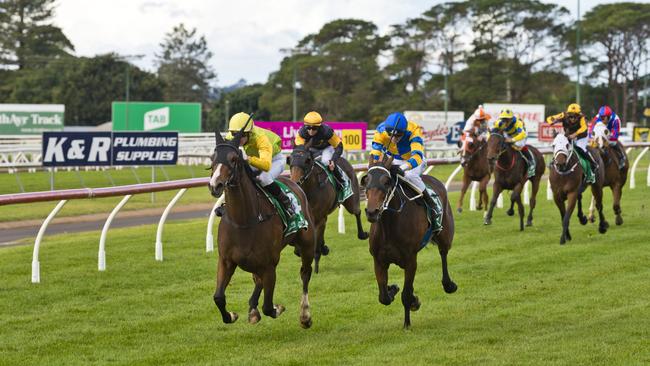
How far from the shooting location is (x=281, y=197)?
324 inches

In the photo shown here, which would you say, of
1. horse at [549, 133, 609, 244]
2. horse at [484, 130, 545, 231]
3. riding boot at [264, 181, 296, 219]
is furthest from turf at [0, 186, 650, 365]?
horse at [484, 130, 545, 231]

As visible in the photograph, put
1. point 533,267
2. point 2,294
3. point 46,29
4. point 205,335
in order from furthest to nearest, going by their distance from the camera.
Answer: point 46,29
point 533,267
point 2,294
point 205,335

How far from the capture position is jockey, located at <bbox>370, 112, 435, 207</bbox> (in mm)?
8578

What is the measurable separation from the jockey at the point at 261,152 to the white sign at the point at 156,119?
4055 cm

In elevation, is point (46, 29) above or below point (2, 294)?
above

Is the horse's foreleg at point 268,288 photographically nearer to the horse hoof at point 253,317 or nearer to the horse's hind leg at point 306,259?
the horse hoof at point 253,317

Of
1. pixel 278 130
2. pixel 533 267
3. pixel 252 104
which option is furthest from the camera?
pixel 252 104

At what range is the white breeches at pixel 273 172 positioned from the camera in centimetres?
807

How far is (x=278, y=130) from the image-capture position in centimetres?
2094

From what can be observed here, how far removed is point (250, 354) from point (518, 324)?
2.43 meters

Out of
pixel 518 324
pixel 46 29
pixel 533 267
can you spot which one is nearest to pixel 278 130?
pixel 533 267

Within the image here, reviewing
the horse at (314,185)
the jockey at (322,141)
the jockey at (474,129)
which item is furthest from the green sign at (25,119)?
the horse at (314,185)

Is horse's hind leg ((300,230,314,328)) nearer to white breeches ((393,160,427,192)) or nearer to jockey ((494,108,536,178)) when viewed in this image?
white breeches ((393,160,427,192))

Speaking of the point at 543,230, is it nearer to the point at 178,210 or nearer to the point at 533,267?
the point at 533,267
